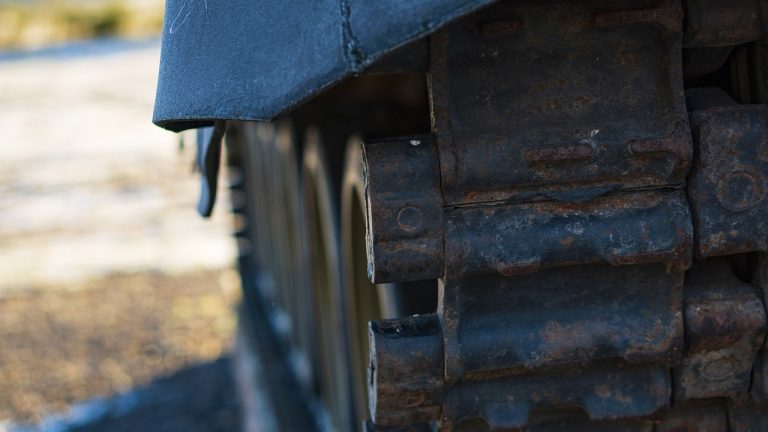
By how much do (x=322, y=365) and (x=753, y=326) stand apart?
211cm

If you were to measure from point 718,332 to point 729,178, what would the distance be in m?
0.17

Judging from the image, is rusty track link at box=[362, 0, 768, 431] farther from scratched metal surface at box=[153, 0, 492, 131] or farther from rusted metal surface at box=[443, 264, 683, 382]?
scratched metal surface at box=[153, 0, 492, 131]

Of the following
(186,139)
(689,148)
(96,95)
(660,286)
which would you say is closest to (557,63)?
(689,148)

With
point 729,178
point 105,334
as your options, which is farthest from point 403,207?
point 105,334

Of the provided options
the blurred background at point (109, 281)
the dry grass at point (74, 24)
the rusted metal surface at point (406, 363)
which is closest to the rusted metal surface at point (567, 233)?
the rusted metal surface at point (406, 363)

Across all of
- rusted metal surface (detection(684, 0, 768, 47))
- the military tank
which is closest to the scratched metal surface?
the military tank

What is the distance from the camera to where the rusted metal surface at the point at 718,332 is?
114cm

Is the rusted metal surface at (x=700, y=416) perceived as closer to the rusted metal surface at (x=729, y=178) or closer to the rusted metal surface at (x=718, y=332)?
the rusted metal surface at (x=718, y=332)

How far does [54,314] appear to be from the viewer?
4863mm

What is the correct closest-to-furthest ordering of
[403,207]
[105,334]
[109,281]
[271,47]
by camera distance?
1. [271,47]
2. [403,207]
3. [105,334]
4. [109,281]

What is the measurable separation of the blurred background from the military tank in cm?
268

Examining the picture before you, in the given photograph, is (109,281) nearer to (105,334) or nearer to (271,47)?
(105,334)

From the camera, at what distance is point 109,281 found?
17.4 feet

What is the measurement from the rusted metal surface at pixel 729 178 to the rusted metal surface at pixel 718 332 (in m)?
0.08
